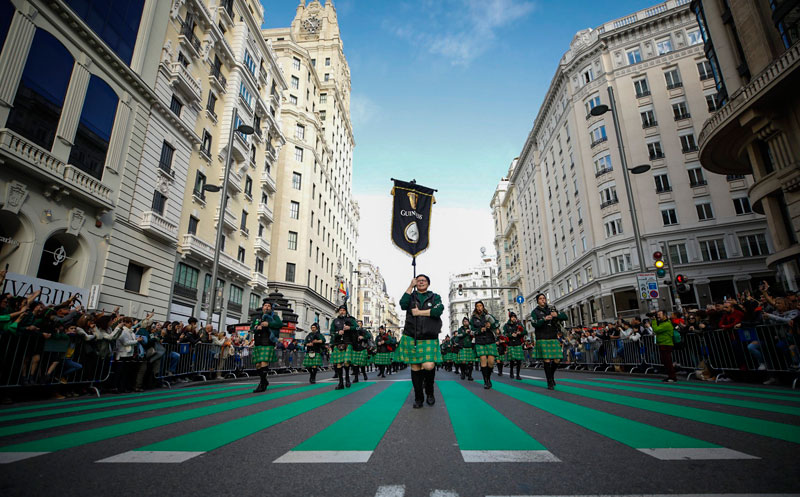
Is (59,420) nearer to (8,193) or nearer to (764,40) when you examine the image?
(8,193)

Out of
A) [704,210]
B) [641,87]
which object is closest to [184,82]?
[641,87]

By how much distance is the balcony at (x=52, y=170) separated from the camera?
12.8 meters

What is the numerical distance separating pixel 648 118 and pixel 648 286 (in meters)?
31.3

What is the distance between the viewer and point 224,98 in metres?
28.4

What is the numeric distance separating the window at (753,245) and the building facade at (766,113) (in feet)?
47.0

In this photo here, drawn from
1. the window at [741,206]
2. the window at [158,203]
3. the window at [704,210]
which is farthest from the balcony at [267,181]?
the window at [741,206]

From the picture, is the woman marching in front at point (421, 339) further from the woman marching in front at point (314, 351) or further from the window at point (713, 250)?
the window at point (713, 250)

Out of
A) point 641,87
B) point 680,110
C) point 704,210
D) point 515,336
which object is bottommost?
point 515,336

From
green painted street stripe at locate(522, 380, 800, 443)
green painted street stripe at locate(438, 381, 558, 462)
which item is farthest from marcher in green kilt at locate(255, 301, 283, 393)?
green painted street stripe at locate(522, 380, 800, 443)

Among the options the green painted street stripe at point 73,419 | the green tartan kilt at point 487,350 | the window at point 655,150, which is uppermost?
the window at point 655,150

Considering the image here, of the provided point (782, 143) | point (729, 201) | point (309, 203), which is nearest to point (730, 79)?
point (782, 143)

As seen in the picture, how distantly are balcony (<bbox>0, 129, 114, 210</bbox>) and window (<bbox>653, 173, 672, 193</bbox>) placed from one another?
132 ft

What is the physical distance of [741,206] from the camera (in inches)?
1271

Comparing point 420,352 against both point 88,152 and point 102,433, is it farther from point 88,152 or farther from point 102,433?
point 88,152
